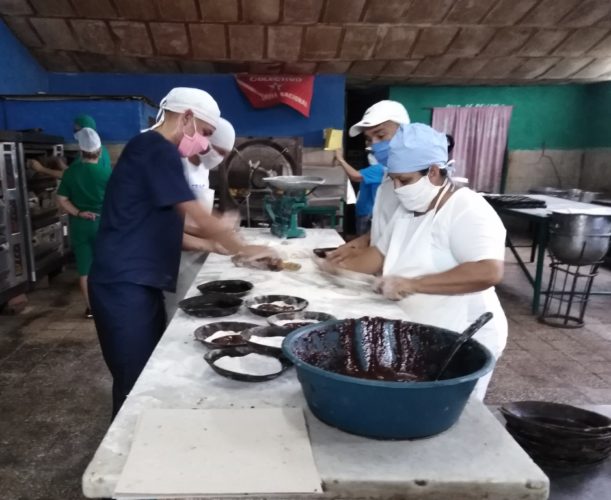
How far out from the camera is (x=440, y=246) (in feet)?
6.41

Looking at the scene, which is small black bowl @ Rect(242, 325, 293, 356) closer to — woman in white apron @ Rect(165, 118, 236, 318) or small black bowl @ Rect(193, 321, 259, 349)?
small black bowl @ Rect(193, 321, 259, 349)

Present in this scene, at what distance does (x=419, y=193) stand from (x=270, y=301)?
2.42ft

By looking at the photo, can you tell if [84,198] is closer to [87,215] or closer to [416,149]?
[87,215]

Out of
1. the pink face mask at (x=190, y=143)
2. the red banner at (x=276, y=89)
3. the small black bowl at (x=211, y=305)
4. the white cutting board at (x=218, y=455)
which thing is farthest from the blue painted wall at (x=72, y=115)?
the white cutting board at (x=218, y=455)

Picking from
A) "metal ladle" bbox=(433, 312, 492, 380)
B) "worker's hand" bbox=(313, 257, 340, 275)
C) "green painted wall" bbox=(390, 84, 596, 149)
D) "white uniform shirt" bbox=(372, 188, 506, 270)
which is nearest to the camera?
"metal ladle" bbox=(433, 312, 492, 380)

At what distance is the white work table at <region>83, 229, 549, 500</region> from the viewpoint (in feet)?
3.20

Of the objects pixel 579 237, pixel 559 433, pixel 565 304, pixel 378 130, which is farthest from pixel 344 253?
pixel 565 304

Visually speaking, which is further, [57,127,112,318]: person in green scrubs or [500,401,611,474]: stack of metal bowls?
[57,127,112,318]: person in green scrubs

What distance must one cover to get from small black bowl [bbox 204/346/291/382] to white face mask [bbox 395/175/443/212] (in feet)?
2.84

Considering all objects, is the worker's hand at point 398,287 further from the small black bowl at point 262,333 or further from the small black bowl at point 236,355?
the small black bowl at point 236,355

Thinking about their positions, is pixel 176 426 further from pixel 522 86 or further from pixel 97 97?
pixel 522 86

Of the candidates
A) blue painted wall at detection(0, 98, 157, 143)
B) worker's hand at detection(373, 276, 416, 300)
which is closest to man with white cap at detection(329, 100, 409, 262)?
worker's hand at detection(373, 276, 416, 300)

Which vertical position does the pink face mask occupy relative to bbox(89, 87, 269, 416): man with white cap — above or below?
above

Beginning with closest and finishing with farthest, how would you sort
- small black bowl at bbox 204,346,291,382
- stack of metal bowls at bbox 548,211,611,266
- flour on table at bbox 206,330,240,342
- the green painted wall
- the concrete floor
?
small black bowl at bbox 204,346,291,382 → flour on table at bbox 206,330,240,342 → the concrete floor → stack of metal bowls at bbox 548,211,611,266 → the green painted wall
